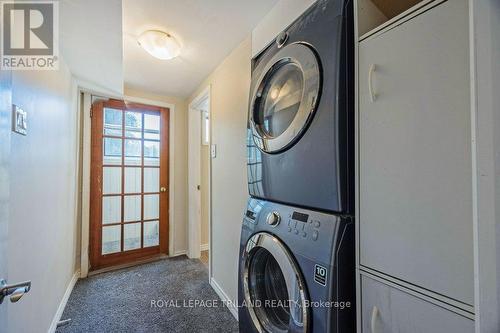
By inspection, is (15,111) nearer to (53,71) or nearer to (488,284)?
(53,71)

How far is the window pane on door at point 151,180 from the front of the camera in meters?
2.97

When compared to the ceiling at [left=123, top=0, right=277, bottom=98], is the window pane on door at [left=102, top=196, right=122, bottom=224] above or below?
below

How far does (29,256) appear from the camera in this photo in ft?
3.89

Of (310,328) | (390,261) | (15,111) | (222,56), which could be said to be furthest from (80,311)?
(222,56)

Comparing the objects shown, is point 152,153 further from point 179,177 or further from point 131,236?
point 131,236

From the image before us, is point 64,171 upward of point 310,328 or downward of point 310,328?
upward

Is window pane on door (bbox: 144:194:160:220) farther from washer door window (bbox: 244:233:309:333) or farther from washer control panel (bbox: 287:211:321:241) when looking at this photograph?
washer control panel (bbox: 287:211:321:241)

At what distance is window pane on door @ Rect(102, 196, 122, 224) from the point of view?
2.70 metres

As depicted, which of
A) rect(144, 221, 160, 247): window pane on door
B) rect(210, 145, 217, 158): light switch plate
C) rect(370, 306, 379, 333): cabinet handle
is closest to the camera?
rect(370, 306, 379, 333): cabinet handle

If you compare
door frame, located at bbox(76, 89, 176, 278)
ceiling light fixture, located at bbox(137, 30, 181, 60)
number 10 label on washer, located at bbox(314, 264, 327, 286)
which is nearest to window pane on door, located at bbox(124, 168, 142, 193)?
door frame, located at bbox(76, 89, 176, 278)

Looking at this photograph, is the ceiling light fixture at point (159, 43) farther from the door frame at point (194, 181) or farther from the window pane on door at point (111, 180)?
the window pane on door at point (111, 180)

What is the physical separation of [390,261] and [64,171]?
241cm

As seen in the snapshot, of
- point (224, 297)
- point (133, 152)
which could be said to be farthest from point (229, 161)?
point (133, 152)

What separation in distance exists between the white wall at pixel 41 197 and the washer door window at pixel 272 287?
3.03ft
